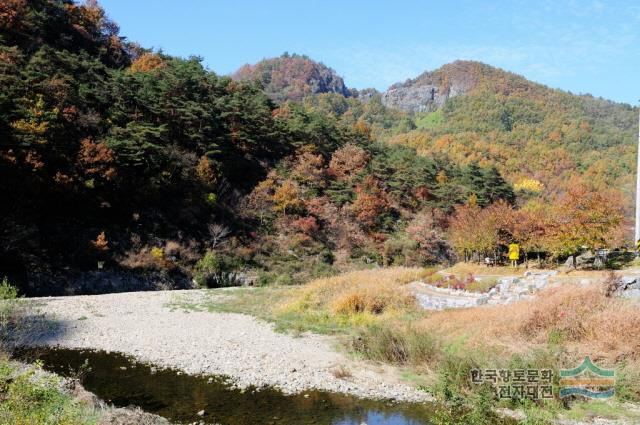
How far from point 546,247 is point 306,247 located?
19736 mm

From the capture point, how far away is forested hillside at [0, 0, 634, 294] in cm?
2622

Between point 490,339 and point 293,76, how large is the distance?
13061cm

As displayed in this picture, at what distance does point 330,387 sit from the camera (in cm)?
1053

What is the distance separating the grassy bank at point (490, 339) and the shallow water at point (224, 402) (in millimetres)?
1252

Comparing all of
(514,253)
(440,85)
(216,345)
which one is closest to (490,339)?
(216,345)

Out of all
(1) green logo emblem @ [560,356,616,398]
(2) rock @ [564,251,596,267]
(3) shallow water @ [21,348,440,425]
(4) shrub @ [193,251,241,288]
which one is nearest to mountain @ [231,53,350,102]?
(4) shrub @ [193,251,241,288]

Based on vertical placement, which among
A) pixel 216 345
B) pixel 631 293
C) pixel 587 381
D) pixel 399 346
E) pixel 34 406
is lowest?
pixel 216 345

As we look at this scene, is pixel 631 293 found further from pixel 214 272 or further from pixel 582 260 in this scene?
pixel 214 272

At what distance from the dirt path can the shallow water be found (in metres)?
0.49

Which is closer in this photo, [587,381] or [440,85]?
[587,381]

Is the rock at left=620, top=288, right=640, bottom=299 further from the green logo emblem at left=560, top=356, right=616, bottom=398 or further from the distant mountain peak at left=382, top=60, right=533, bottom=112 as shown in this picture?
the distant mountain peak at left=382, top=60, right=533, bottom=112

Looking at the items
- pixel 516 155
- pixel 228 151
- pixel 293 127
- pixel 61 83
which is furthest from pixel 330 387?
pixel 516 155

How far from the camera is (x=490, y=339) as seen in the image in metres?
11.9

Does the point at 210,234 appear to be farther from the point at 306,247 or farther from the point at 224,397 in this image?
the point at 224,397
